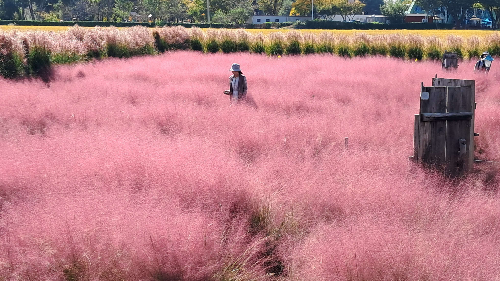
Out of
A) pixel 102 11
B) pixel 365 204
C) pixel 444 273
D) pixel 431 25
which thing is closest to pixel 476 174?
pixel 365 204

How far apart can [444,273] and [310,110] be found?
6116 mm

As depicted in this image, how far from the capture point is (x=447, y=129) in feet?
17.7

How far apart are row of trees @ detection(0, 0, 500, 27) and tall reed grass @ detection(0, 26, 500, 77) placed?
35.1 meters

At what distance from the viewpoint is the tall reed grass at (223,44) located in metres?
15.7

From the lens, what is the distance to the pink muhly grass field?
9.66ft

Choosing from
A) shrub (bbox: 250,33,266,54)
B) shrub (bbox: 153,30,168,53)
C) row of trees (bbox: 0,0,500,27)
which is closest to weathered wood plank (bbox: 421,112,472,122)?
shrub (bbox: 250,33,266,54)

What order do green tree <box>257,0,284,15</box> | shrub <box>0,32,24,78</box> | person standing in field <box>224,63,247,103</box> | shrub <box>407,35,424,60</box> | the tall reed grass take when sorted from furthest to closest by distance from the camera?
1. green tree <box>257,0,284,15</box>
2. shrub <box>407,35,424,60</box>
3. the tall reed grass
4. shrub <box>0,32,24,78</box>
5. person standing in field <box>224,63,247,103</box>

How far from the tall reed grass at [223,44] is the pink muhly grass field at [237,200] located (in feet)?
26.9

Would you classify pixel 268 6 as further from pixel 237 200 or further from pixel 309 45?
pixel 237 200

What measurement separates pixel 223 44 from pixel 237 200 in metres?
18.3

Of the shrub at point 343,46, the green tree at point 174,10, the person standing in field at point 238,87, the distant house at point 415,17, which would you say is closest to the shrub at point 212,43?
the shrub at point 343,46

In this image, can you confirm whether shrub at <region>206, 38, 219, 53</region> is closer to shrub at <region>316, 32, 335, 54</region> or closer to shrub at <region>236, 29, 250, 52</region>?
shrub at <region>236, 29, 250, 52</region>

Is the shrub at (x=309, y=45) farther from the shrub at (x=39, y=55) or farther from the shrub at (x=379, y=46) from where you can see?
the shrub at (x=39, y=55)

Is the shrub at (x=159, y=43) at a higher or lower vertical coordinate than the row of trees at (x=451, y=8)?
lower
